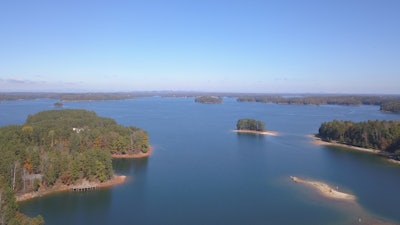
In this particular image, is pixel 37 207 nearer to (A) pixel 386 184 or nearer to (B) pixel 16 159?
(B) pixel 16 159

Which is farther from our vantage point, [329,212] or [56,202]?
[56,202]

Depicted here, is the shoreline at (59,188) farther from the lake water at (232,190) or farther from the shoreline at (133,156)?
the shoreline at (133,156)

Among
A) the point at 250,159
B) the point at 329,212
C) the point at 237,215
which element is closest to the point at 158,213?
the point at 237,215

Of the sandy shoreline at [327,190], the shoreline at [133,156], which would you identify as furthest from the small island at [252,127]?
the sandy shoreline at [327,190]

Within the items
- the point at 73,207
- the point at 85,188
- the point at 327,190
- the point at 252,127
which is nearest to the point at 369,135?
the point at 252,127

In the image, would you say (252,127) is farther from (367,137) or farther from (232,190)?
(232,190)

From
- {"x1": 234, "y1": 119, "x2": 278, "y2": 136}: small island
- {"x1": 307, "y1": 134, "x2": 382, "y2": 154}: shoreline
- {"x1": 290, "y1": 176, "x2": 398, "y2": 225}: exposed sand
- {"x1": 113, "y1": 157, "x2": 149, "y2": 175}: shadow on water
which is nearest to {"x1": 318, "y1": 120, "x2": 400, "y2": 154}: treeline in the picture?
{"x1": 307, "y1": 134, "x2": 382, "y2": 154}: shoreline
